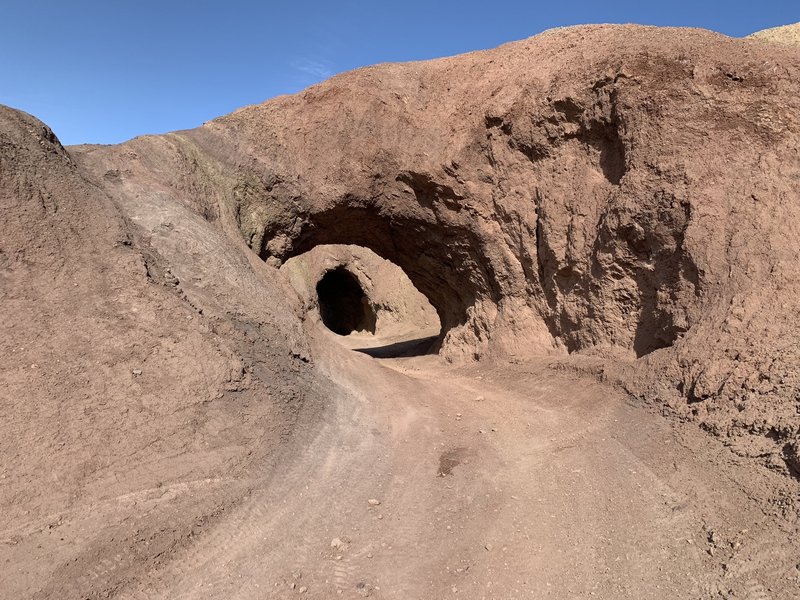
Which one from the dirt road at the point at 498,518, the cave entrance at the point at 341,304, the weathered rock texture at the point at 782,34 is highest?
the weathered rock texture at the point at 782,34

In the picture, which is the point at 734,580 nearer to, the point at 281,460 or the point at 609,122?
the point at 281,460

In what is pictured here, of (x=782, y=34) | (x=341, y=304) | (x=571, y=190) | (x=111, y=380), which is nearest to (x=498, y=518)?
(x=111, y=380)

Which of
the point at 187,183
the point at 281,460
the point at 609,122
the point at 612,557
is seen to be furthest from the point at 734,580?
the point at 187,183

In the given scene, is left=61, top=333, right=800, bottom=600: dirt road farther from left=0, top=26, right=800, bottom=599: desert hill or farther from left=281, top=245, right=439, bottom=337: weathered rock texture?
left=281, top=245, right=439, bottom=337: weathered rock texture

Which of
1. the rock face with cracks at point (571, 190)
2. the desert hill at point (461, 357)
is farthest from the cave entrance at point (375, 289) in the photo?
the desert hill at point (461, 357)

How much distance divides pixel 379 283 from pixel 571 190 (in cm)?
1517

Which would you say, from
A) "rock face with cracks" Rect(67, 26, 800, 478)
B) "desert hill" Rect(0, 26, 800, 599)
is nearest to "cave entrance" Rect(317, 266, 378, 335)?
"rock face with cracks" Rect(67, 26, 800, 478)

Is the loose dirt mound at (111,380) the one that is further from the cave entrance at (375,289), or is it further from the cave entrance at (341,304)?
the cave entrance at (341,304)

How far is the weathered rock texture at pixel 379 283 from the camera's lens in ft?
68.1

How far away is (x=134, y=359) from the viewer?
4.30 meters

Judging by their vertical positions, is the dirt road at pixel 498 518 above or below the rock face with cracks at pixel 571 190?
below

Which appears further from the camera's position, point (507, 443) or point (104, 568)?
point (507, 443)

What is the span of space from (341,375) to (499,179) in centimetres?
383

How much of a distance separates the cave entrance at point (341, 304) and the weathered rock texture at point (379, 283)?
267cm
